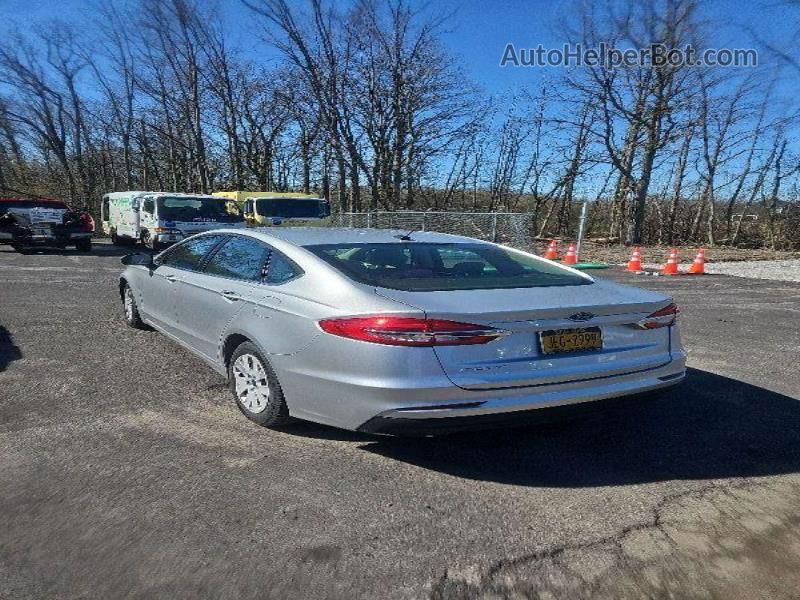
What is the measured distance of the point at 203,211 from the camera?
16922mm

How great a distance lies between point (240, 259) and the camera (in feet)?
13.3

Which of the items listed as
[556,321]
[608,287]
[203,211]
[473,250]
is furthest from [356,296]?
[203,211]

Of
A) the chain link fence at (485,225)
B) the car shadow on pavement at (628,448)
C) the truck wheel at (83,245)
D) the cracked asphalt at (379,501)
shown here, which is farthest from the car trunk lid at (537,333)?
the truck wheel at (83,245)

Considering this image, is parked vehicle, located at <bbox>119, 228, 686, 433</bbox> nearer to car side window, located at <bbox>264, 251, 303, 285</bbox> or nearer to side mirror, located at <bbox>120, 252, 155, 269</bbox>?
car side window, located at <bbox>264, 251, 303, 285</bbox>

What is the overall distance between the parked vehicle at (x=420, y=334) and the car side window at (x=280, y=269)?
1 cm

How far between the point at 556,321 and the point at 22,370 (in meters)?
4.31

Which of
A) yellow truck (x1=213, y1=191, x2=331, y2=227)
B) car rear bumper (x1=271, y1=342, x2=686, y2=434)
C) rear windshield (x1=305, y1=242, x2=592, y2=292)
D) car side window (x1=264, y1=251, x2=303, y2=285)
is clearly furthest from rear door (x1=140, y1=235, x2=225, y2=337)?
yellow truck (x1=213, y1=191, x2=331, y2=227)

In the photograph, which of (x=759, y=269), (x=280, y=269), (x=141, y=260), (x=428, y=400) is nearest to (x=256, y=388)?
(x=280, y=269)

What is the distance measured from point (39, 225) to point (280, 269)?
1454 cm

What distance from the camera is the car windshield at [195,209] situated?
650 inches

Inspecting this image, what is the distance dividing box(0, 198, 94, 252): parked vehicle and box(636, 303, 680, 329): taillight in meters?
16.2

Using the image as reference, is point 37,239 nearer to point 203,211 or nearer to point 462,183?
point 203,211

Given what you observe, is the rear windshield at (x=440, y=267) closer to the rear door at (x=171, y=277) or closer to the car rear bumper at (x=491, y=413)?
the car rear bumper at (x=491, y=413)

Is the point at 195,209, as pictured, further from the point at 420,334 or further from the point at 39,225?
the point at 420,334
